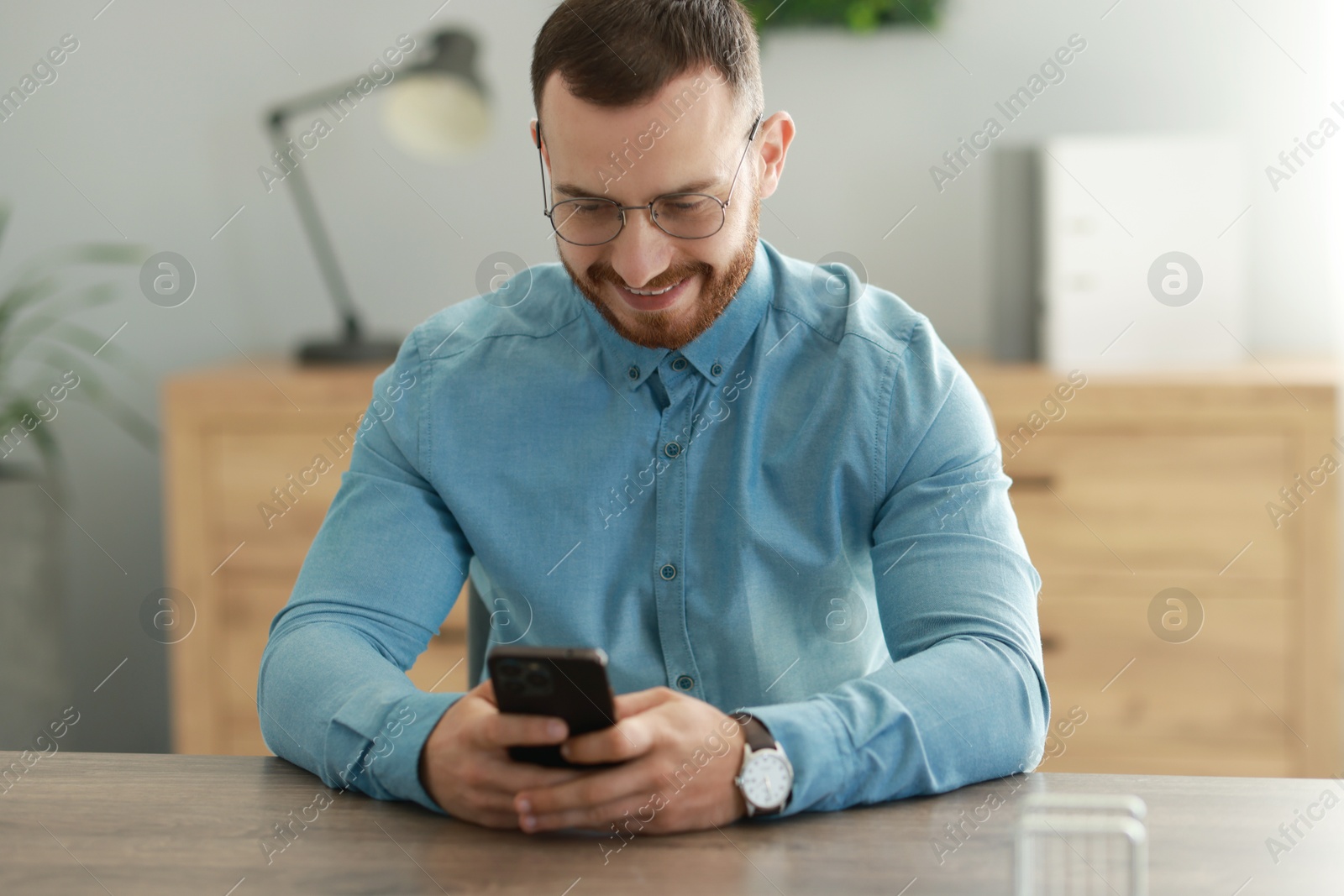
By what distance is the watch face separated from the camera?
3.07ft

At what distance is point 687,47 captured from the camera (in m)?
1.21

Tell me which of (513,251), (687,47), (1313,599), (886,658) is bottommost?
(1313,599)

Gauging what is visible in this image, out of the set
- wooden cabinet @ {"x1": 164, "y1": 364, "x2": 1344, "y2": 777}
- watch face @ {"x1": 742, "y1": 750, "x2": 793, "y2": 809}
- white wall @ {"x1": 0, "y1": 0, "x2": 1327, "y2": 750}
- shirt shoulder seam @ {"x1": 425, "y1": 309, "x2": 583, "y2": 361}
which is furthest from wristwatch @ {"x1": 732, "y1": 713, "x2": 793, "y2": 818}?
white wall @ {"x1": 0, "y1": 0, "x2": 1327, "y2": 750}

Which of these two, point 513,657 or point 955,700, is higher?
point 513,657

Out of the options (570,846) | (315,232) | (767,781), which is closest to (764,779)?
(767,781)

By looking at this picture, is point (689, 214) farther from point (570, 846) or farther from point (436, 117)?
point (436, 117)

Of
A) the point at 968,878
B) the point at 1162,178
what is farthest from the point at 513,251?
the point at 968,878

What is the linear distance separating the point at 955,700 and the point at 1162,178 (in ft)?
5.22

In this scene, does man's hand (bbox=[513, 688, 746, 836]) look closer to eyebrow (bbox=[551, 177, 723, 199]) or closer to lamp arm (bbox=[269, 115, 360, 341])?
eyebrow (bbox=[551, 177, 723, 199])

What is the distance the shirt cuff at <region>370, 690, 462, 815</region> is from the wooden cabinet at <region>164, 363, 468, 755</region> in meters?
1.27

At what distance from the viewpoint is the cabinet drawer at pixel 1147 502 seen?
2.22 metres

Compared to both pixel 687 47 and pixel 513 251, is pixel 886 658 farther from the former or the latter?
pixel 513 251

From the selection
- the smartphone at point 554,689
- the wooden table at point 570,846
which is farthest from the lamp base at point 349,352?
the smartphone at point 554,689

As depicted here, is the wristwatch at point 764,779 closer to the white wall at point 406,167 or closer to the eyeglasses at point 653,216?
the eyeglasses at point 653,216
